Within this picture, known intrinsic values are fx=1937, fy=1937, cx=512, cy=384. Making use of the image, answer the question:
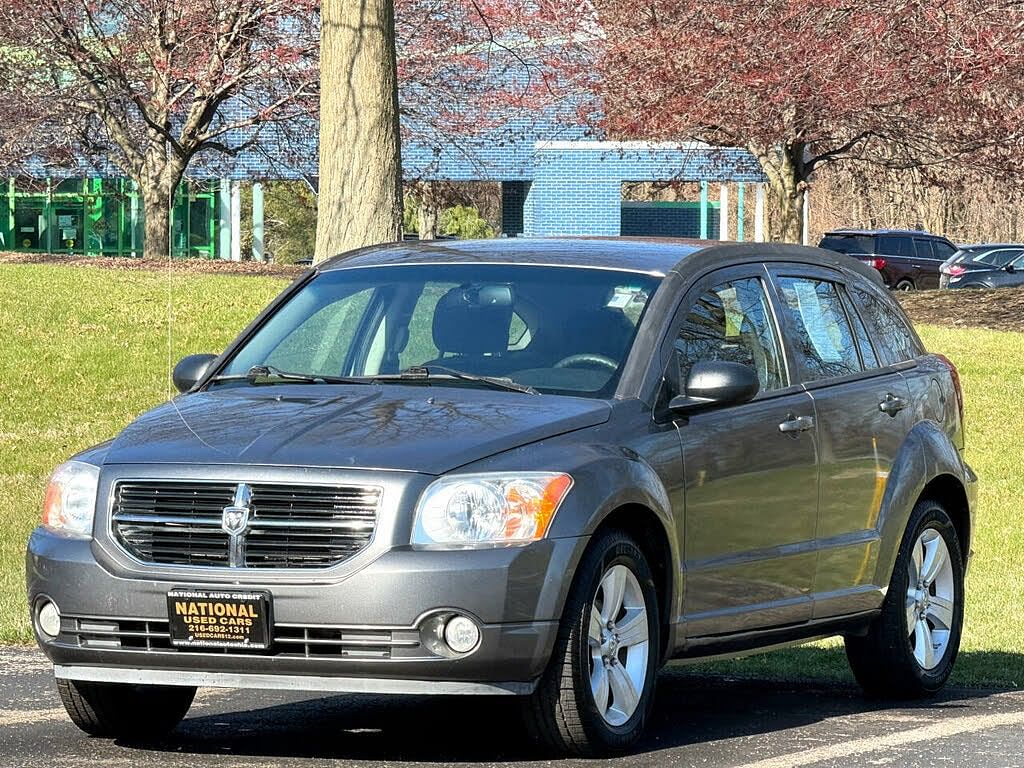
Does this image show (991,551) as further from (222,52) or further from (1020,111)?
(222,52)

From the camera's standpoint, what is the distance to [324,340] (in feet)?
24.4

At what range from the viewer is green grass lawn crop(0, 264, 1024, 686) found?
9859 mm

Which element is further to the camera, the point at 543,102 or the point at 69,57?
the point at 543,102

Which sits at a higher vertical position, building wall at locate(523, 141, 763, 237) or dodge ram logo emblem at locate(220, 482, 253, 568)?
building wall at locate(523, 141, 763, 237)

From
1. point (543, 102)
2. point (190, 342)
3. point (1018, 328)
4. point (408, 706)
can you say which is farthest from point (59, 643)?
point (543, 102)

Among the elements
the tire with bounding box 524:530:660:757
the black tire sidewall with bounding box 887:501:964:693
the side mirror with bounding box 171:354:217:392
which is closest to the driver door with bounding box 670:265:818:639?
the tire with bounding box 524:530:660:757

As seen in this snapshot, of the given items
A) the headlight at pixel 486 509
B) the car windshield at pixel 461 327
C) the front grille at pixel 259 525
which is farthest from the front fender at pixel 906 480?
the front grille at pixel 259 525

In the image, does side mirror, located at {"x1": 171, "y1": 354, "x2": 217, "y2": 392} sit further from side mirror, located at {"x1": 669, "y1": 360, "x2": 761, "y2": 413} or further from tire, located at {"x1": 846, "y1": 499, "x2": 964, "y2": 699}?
tire, located at {"x1": 846, "y1": 499, "x2": 964, "y2": 699}

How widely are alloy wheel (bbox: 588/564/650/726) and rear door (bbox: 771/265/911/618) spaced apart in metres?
1.34

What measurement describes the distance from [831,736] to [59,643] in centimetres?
269

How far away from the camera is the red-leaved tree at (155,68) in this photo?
2878 centimetres

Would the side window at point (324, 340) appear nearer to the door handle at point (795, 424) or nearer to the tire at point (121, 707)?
the tire at point (121, 707)

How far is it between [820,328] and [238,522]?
10.1 ft

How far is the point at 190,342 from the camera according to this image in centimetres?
2006
